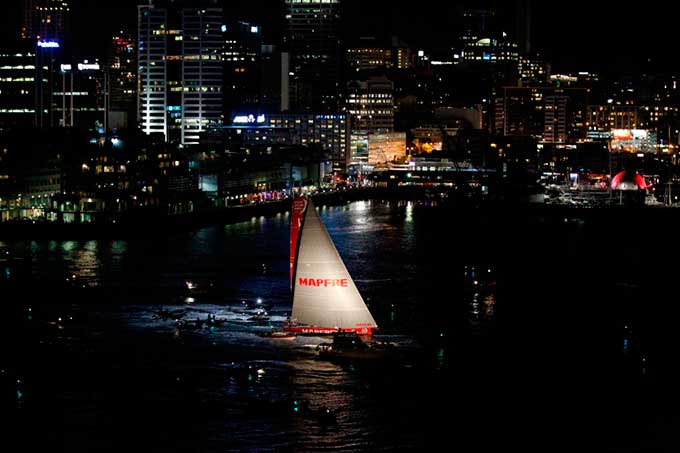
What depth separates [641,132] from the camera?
9650cm

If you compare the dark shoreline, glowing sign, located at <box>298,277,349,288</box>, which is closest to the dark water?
glowing sign, located at <box>298,277,349,288</box>

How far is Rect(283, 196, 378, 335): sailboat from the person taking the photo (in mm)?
23047

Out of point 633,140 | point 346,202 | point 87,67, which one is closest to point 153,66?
point 87,67

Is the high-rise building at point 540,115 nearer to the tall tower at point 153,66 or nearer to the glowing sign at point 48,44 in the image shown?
the tall tower at point 153,66

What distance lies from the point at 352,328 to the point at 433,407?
12.9 ft

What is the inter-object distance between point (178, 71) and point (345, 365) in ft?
178

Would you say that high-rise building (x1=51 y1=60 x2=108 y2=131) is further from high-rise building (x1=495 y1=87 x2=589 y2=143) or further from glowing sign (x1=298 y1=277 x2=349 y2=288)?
glowing sign (x1=298 y1=277 x2=349 y2=288)

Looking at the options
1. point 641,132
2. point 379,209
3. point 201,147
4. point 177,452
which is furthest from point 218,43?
point 177,452

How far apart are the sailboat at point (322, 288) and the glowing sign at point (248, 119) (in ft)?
172

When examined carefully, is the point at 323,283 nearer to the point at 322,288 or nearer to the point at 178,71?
the point at 322,288

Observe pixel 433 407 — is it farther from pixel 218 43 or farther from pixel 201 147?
pixel 218 43

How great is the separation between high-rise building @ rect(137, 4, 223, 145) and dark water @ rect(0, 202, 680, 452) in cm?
3645

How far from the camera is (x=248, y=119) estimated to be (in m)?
76.1

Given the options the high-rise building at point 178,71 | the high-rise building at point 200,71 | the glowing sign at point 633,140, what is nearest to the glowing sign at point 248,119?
the high-rise building at point 200,71
